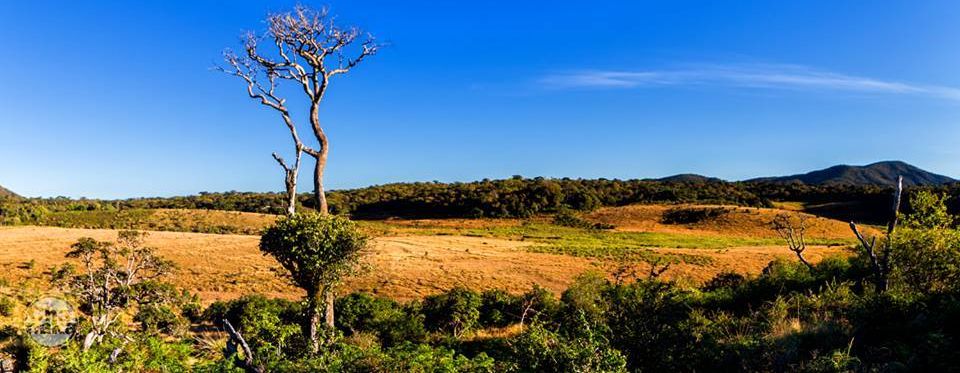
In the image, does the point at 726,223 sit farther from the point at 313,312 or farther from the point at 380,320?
the point at 313,312

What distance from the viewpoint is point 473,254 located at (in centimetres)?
4344

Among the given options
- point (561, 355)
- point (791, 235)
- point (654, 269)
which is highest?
point (791, 235)

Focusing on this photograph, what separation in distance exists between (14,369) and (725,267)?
128 ft

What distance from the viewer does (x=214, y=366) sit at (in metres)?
7.44

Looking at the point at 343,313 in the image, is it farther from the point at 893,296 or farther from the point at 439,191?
the point at 439,191

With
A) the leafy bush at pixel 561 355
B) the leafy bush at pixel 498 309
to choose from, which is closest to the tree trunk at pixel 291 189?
the leafy bush at pixel 561 355

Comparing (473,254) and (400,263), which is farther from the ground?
(473,254)

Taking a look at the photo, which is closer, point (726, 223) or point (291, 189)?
point (291, 189)

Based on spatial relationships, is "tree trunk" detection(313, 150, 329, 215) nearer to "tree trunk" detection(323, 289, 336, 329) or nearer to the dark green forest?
"tree trunk" detection(323, 289, 336, 329)

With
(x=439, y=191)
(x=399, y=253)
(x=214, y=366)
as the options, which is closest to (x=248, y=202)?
(x=439, y=191)

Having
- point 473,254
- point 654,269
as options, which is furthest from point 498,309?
point 473,254

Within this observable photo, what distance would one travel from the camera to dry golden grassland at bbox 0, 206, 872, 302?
30.5m

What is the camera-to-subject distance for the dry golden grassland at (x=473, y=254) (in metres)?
30.5

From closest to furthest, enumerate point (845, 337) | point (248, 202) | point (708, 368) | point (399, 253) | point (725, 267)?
point (708, 368), point (845, 337), point (725, 267), point (399, 253), point (248, 202)
